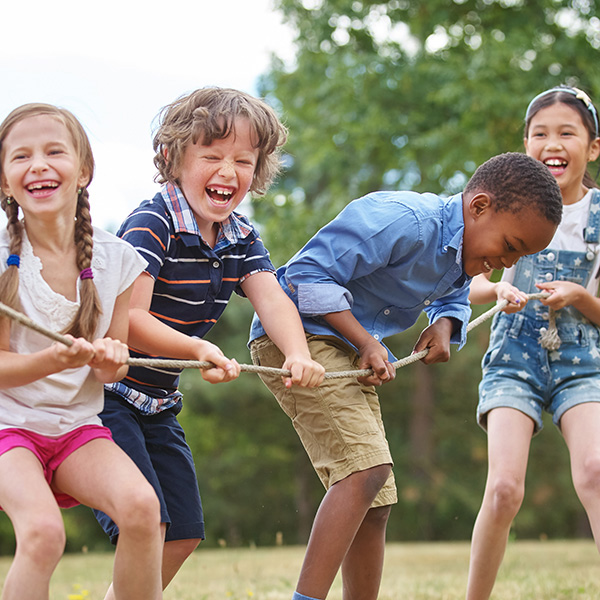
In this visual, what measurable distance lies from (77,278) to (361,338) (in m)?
1.03

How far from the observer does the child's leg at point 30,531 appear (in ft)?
6.94

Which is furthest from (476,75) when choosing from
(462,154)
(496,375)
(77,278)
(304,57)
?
(77,278)

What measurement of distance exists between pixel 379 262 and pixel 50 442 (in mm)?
1287

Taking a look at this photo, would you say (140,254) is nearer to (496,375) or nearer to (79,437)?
(79,437)

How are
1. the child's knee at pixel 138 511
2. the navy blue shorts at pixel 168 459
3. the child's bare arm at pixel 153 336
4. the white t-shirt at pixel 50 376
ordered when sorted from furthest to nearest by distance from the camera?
the navy blue shorts at pixel 168 459
the child's bare arm at pixel 153 336
the white t-shirt at pixel 50 376
the child's knee at pixel 138 511

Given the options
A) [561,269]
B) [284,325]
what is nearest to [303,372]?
[284,325]

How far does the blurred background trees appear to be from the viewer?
10.7 meters

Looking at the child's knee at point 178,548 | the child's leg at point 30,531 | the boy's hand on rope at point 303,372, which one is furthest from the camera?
the child's knee at point 178,548

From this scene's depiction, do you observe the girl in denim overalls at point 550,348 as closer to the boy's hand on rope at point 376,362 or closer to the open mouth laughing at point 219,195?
the boy's hand on rope at point 376,362

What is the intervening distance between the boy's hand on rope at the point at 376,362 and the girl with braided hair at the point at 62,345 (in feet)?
2.84

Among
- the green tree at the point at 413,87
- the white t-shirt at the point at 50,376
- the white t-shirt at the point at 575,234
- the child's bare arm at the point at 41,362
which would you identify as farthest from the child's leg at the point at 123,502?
the green tree at the point at 413,87

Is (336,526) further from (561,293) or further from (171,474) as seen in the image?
(561,293)

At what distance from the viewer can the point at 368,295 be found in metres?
3.19

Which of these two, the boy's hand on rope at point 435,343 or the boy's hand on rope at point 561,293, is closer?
the boy's hand on rope at point 435,343
